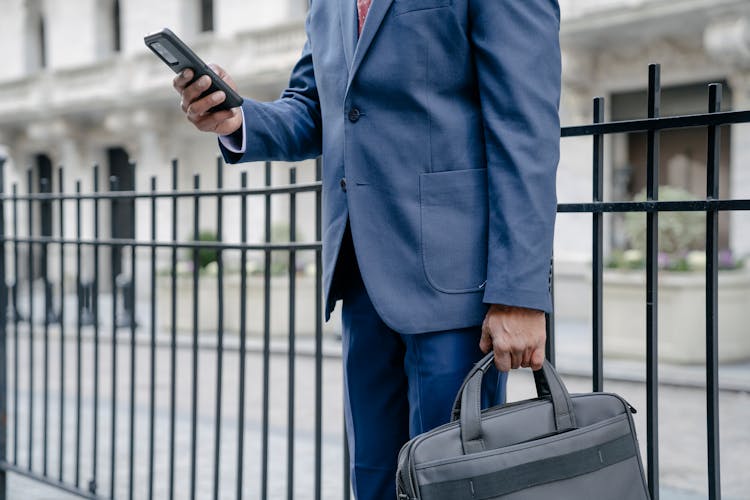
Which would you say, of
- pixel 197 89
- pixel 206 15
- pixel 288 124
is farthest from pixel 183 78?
pixel 206 15

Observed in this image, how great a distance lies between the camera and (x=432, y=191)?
1.69 m

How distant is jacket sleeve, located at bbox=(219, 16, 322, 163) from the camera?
1923 millimetres

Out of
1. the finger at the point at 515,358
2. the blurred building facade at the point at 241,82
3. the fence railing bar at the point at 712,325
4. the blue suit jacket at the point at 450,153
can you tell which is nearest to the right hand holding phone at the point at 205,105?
the blue suit jacket at the point at 450,153

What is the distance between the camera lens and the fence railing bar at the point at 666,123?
1.86 m

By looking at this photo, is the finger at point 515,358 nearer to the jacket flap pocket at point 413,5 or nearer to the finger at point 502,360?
the finger at point 502,360

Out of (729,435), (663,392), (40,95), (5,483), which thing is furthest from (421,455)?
(40,95)

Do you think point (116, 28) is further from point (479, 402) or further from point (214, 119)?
point (479, 402)

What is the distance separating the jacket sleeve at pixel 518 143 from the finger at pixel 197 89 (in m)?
0.58

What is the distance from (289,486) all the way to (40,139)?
20.7 m

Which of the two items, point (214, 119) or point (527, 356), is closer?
point (527, 356)

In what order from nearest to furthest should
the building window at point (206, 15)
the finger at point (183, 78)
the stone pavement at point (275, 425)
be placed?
1. the finger at point (183, 78)
2. the stone pavement at point (275, 425)
3. the building window at point (206, 15)

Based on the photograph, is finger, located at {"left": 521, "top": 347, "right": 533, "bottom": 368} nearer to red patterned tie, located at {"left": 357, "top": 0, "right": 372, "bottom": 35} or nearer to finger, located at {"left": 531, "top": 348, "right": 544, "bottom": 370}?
finger, located at {"left": 531, "top": 348, "right": 544, "bottom": 370}

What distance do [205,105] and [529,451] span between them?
1.00 metres

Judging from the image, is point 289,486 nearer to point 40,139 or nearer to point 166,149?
point 166,149
